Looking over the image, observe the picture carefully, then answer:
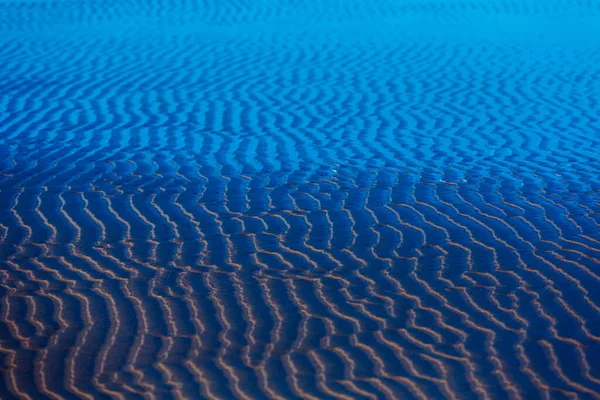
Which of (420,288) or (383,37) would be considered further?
(383,37)

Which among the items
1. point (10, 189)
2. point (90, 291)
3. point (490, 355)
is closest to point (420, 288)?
point (490, 355)

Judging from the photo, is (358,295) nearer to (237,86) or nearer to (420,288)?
(420,288)

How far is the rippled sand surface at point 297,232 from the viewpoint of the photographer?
3.92 metres

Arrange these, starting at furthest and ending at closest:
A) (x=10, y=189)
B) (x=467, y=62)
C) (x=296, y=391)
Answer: (x=467, y=62), (x=10, y=189), (x=296, y=391)

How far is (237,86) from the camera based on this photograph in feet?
39.9

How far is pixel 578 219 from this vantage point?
6254mm

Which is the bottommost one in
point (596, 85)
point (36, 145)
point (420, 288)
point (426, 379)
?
point (596, 85)

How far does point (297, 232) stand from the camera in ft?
19.4

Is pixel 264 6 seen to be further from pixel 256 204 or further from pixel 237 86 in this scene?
pixel 256 204

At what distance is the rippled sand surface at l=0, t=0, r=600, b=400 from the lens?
392cm

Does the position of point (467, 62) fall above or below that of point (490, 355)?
below

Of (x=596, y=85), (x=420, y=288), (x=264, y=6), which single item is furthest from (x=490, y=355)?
(x=264, y=6)

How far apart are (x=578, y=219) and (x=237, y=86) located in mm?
6847

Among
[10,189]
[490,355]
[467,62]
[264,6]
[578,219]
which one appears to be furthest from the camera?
[264,6]
